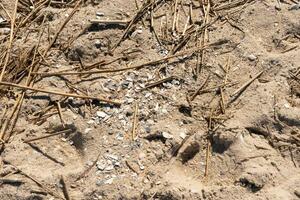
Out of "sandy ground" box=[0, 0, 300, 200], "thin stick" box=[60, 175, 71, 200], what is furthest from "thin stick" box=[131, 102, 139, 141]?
"thin stick" box=[60, 175, 71, 200]

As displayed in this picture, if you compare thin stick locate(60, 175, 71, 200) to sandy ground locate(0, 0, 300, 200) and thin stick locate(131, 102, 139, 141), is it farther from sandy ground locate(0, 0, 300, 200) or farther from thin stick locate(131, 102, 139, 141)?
thin stick locate(131, 102, 139, 141)

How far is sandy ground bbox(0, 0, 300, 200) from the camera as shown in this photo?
1.96 meters

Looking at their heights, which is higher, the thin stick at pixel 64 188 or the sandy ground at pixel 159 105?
the sandy ground at pixel 159 105

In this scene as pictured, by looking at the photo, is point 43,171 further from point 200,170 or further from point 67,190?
point 200,170

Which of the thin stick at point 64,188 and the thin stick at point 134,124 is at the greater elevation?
the thin stick at point 134,124

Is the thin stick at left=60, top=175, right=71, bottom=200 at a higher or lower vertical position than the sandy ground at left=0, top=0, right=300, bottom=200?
lower

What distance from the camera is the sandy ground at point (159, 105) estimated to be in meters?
1.96

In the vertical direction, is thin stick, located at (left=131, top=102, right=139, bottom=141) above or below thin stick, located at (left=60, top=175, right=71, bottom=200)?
above

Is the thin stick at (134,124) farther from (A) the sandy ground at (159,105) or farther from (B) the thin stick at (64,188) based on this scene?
(B) the thin stick at (64,188)

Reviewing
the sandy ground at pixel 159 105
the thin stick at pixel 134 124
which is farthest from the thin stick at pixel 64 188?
the thin stick at pixel 134 124

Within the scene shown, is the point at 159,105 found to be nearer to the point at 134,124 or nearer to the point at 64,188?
the point at 134,124

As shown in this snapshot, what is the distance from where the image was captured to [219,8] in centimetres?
→ 234

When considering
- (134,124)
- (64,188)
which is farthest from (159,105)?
(64,188)

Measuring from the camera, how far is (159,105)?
6.91ft
